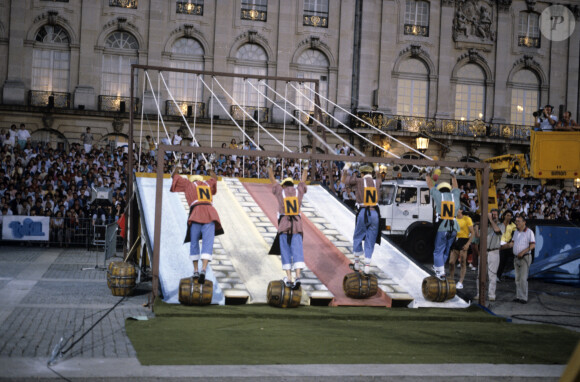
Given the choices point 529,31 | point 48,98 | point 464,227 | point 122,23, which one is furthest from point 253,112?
point 464,227

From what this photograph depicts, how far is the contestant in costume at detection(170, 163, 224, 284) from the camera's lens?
482 inches

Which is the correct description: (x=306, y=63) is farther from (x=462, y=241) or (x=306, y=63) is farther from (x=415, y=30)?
(x=462, y=241)

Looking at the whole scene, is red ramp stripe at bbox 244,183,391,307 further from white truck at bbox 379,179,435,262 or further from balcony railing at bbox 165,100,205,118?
balcony railing at bbox 165,100,205,118

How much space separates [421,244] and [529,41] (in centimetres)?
2129

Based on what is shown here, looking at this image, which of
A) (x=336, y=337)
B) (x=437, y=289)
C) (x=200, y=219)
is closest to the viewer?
(x=336, y=337)

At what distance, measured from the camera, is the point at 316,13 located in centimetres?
3628

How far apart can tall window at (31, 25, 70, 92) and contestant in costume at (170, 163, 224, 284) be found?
924 inches

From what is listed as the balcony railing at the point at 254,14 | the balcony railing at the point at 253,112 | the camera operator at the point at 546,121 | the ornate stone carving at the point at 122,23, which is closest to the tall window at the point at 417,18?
the balcony railing at the point at 254,14

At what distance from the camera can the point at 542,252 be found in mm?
20375

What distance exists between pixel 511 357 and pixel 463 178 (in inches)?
1156

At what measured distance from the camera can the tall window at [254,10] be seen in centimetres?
3544

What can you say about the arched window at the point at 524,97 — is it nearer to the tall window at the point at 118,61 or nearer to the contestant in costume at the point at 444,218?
the tall window at the point at 118,61

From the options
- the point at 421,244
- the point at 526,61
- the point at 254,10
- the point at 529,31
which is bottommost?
the point at 421,244

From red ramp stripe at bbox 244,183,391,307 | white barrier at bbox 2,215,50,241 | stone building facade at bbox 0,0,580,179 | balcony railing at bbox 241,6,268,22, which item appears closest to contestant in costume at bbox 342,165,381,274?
red ramp stripe at bbox 244,183,391,307
